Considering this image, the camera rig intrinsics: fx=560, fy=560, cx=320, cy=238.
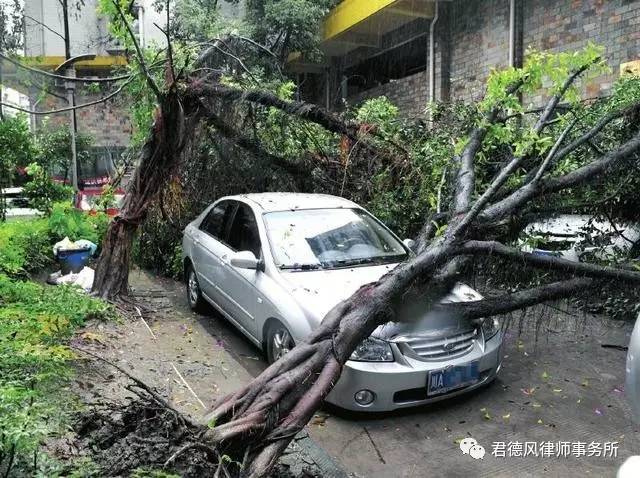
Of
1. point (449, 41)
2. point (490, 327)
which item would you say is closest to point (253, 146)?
point (490, 327)

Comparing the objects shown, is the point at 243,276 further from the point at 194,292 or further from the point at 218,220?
the point at 194,292

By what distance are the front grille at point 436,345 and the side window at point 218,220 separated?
2.85m

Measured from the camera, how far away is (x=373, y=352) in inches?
159

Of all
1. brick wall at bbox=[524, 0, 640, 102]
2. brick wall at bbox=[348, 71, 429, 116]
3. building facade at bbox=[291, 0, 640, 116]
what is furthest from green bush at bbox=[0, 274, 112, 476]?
brick wall at bbox=[348, 71, 429, 116]

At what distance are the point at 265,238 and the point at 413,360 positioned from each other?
1.99 metres

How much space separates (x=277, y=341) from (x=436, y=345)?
1344mm

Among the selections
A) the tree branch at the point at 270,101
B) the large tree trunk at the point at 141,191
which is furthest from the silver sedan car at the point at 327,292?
the tree branch at the point at 270,101

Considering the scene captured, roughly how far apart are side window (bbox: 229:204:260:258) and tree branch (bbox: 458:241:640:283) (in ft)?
7.34

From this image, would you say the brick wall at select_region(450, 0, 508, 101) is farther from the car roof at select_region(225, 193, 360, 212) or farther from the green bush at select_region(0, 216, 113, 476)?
the green bush at select_region(0, 216, 113, 476)

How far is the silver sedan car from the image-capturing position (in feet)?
13.3

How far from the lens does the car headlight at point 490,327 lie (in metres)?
4.55

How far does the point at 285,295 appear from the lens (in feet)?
15.2

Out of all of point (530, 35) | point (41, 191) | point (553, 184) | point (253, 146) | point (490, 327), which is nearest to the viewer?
point (553, 184)

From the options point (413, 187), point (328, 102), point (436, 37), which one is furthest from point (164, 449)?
point (328, 102)
